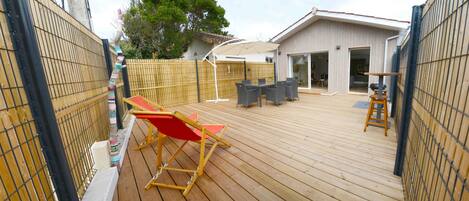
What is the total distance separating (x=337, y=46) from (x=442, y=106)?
7880mm

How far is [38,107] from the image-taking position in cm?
122

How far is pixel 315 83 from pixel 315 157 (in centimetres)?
935

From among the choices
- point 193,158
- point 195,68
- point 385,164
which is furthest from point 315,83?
point 193,158

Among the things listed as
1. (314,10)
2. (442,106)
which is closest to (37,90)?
(442,106)

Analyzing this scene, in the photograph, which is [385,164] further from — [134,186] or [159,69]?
[159,69]

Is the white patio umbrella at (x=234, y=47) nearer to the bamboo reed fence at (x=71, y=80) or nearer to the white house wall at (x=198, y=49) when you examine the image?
the bamboo reed fence at (x=71, y=80)

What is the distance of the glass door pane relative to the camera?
958cm

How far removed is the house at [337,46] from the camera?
22.4ft

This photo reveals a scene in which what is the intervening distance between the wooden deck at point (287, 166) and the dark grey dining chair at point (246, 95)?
2.07 meters

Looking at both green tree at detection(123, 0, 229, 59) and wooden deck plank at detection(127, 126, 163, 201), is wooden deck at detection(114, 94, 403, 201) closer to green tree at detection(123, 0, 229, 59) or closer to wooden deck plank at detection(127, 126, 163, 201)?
wooden deck plank at detection(127, 126, 163, 201)

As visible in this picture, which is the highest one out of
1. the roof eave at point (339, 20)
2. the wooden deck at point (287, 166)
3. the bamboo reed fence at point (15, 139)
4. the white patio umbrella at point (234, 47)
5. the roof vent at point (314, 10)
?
the roof vent at point (314, 10)

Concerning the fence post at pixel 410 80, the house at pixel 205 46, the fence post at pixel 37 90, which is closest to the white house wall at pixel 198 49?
the house at pixel 205 46

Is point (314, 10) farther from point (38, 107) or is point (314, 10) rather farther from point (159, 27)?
point (159, 27)

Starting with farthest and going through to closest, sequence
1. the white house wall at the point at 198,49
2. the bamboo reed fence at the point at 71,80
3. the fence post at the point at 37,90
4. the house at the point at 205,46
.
→ the white house wall at the point at 198,49
the house at the point at 205,46
the bamboo reed fence at the point at 71,80
the fence post at the point at 37,90
